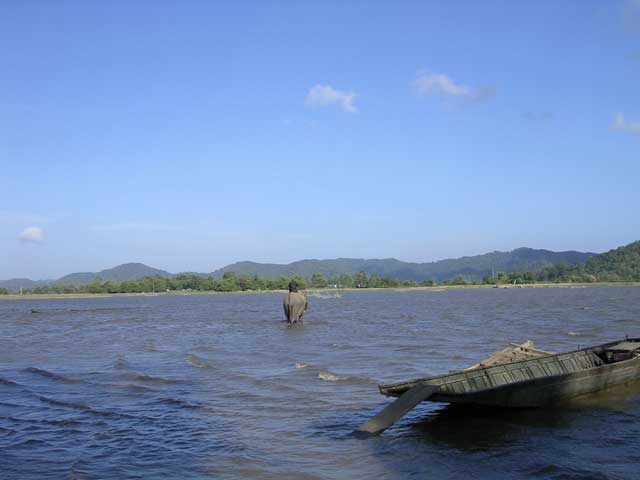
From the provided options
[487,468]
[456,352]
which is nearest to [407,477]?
[487,468]

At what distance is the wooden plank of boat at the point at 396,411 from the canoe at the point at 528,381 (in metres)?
0.18

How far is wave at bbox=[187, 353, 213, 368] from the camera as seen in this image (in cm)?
2112

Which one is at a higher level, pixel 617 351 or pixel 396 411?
pixel 617 351

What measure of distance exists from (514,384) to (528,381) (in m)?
0.43

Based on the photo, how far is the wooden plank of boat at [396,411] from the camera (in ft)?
35.8

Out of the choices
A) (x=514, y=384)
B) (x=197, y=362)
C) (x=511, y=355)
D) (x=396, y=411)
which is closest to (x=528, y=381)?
(x=514, y=384)

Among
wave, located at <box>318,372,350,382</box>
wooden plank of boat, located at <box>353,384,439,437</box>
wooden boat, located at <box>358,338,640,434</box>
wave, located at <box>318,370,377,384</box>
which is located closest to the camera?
wooden plank of boat, located at <box>353,384,439,437</box>

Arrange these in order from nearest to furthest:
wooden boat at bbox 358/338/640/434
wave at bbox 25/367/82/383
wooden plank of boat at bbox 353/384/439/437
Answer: wooden plank of boat at bbox 353/384/439/437
wooden boat at bbox 358/338/640/434
wave at bbox 25/367/82/383

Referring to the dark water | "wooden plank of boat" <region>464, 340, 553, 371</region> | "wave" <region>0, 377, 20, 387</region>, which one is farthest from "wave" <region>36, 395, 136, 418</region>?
"wooden plank of boat" <region>464, 340, 553, 371</region>

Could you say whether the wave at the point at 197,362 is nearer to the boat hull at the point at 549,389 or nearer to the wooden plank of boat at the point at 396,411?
the wooden plank of boat at the point at 396,411

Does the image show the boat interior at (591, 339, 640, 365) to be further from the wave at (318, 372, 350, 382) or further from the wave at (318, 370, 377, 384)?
the wave at (318, 372, 350, 382)

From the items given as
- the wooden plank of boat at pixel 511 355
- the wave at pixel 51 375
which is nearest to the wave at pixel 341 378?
the wooden plank of boat at pixel 511 355

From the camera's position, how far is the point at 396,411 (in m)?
11.0

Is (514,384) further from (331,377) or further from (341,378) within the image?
(331,377)
